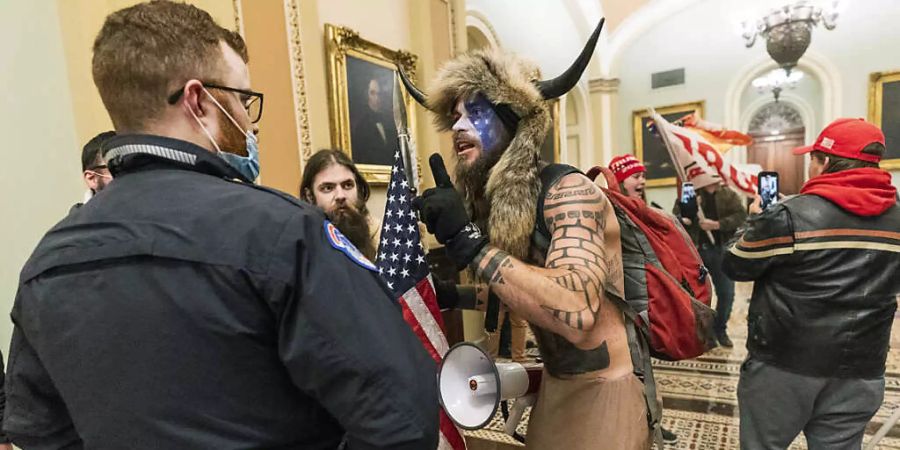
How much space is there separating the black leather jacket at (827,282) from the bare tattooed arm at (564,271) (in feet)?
4.05

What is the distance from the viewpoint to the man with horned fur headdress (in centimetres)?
133

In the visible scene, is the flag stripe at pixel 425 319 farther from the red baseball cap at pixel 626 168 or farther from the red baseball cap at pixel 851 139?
the red baseball cap at pixel 626 168

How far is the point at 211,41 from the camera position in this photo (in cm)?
90

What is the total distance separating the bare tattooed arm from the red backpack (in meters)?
0.09

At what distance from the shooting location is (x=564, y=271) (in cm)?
131

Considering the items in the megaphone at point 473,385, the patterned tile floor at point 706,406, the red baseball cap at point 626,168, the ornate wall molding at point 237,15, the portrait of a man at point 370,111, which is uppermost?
the ornate wall molding at point 237,15

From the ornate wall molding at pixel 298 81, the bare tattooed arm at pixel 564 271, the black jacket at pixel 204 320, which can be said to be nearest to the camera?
the black jacket at pixel 204 320

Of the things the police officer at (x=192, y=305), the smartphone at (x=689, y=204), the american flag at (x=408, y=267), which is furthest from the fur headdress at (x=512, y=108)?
the smartphone at (x=689, y=204)

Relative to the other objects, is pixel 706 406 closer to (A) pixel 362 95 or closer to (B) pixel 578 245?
(B) pixel 578 245

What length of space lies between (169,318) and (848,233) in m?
2.46

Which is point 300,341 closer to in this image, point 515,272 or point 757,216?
point 515,272

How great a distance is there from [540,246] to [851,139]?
1613 mm

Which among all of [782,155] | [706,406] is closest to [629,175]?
[706,406]

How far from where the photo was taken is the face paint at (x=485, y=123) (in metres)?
1.53
